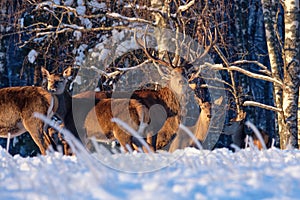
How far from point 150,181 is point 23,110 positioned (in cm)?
625

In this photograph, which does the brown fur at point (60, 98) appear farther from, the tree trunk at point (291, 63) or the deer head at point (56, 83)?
the tree trunk at point (291, 63)

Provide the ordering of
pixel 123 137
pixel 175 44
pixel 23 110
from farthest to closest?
pixel 175 44 → pixel 23 110 → pixel 123 137

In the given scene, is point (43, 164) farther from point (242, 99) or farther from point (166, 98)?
point (242, 99)

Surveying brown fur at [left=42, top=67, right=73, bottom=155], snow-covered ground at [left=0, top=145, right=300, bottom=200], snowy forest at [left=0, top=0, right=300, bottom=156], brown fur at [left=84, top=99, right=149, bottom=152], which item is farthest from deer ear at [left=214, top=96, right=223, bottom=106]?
snow-covered ground at [left=0, top=145, right=300, bottom=200]

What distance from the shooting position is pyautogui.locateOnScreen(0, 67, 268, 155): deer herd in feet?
29.3

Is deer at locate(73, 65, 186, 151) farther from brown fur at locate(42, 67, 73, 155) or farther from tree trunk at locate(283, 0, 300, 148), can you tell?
tree trunk at locate(283, 0, 300, 148)

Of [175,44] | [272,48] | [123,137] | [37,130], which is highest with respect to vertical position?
[175,44]

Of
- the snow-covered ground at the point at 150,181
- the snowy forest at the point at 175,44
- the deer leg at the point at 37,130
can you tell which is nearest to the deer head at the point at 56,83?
the deer leg at the point at 37,130

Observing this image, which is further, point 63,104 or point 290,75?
point 290,75

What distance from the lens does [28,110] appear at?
29.5 feet

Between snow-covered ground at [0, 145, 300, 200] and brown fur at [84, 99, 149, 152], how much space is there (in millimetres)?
5096

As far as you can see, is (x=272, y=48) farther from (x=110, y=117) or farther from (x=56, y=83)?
(x=56, y=83)

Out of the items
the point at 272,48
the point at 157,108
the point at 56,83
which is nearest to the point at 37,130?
the point at 56,83

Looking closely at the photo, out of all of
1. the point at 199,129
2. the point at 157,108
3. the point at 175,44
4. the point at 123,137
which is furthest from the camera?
the point at 175,44
